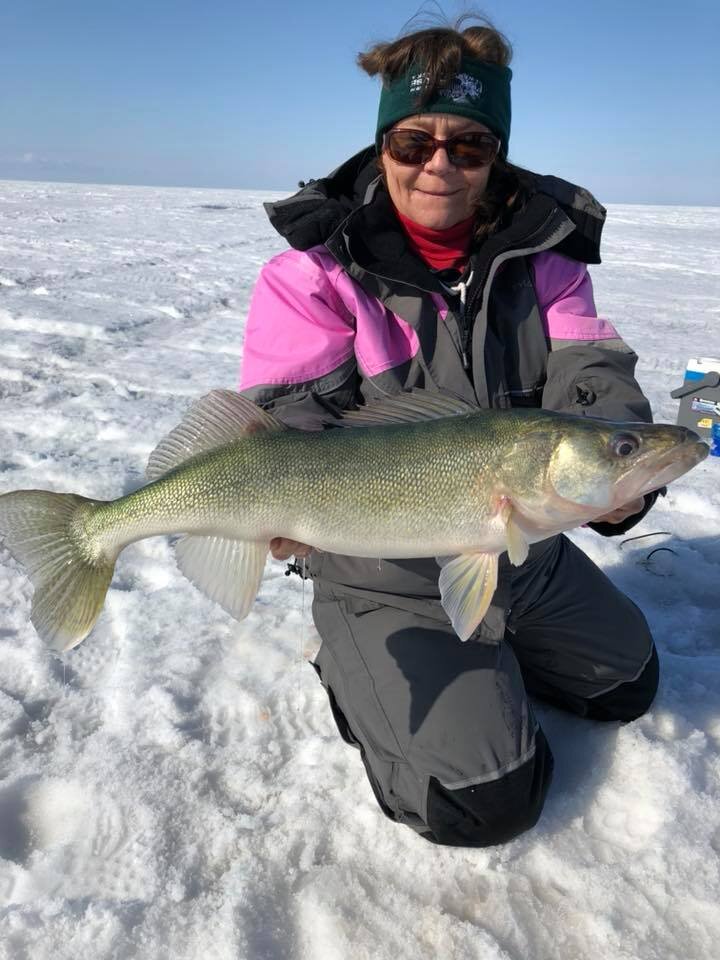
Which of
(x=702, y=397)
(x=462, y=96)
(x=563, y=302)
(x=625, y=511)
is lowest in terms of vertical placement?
Result: (x=702, y=397)

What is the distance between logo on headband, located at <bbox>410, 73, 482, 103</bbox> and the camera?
8.11 feet

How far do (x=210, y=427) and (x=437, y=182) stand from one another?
1266mm

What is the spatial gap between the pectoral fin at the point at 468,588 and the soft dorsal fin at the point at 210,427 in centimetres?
70

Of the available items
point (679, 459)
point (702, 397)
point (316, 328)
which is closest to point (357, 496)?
point (316, 328)

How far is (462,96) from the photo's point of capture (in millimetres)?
2486

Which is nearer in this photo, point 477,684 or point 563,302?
point 477,684

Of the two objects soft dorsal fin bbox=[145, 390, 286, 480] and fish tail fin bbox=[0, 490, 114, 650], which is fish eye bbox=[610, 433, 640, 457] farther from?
fish tail fin bbox=[0, 490, 114, 650]

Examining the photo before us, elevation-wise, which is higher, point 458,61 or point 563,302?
point 458,61

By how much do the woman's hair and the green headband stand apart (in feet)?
0.08

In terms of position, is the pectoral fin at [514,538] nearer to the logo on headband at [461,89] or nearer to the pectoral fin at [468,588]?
the pectoral fin at [468,588]

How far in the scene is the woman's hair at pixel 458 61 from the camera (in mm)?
2473

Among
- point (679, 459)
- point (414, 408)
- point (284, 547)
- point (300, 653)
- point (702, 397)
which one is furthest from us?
point (702, 397)

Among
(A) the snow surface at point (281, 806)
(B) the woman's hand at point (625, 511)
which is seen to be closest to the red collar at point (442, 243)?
(B) the woman's hand at point (625, 511)

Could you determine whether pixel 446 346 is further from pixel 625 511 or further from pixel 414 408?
pixel 625 511
